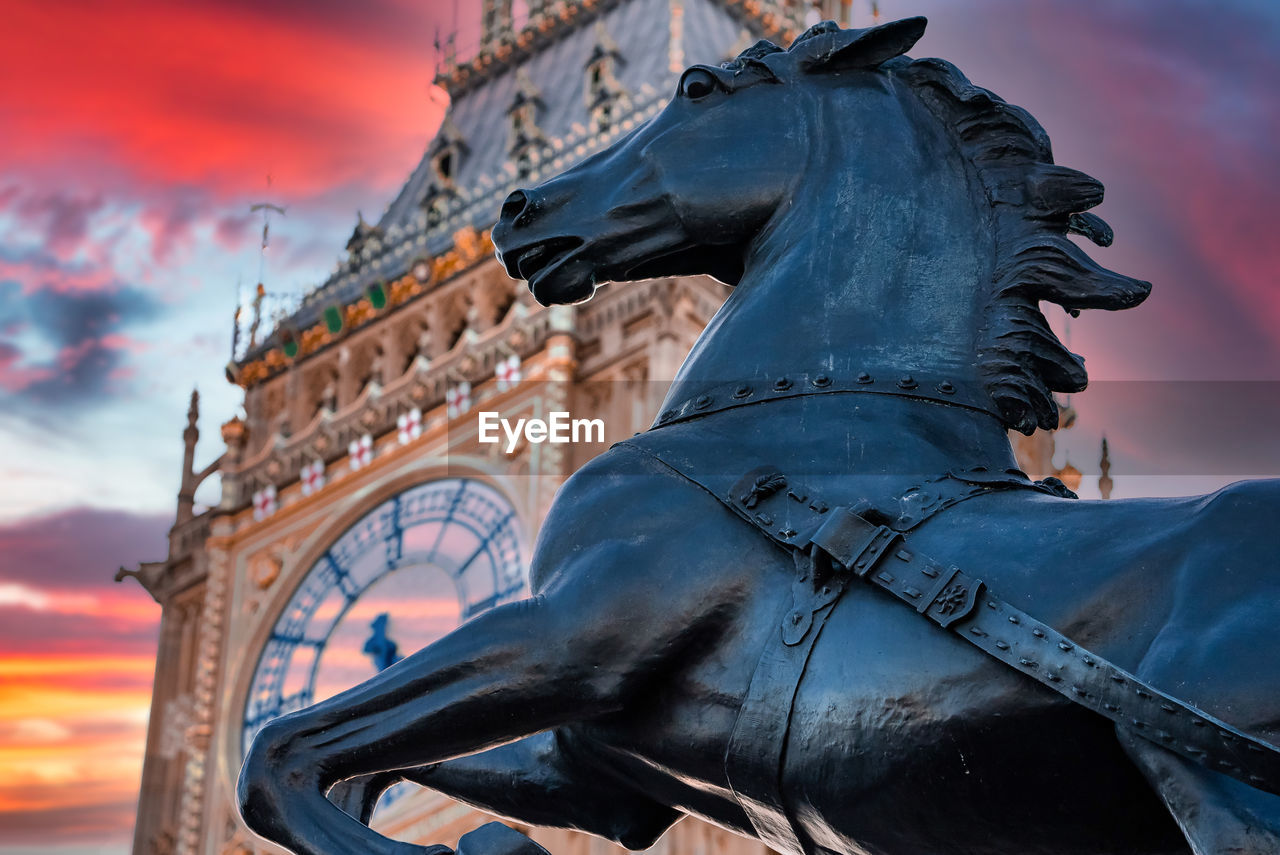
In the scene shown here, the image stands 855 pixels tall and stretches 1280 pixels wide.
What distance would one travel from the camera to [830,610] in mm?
2803

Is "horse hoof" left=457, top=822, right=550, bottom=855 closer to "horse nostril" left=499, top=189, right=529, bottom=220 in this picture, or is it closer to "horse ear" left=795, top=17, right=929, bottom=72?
"horse nostril" left=499, top=189, right=529, bottom=220

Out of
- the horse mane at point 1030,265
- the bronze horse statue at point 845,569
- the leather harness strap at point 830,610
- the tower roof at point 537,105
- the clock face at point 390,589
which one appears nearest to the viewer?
the leather harness strap at point 830,610

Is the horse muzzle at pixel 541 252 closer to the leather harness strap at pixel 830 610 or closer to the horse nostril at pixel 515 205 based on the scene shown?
the horse nostril at pixel 515 205

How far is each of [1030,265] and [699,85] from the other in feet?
1.91

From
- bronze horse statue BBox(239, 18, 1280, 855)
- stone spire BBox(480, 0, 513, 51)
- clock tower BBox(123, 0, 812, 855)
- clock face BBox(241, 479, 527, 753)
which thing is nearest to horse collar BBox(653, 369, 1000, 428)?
bronze horse statue BBox(239, 18, 1280, 855)

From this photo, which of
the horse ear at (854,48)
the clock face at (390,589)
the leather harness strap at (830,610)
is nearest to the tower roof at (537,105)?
the clock face at (390,589)

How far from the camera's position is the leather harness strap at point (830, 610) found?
8.18 ft

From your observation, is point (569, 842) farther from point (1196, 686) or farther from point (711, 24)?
point (1196, 686)

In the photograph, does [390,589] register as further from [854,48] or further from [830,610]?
[830,610]

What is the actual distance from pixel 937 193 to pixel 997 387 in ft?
1.01

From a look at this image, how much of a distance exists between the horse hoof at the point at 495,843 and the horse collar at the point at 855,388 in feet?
2.09

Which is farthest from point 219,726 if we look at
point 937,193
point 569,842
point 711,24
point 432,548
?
point 937,193

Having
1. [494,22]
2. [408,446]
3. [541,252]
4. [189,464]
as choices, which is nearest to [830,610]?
[541,252]

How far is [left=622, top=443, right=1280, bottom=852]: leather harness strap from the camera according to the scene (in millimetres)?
2492
